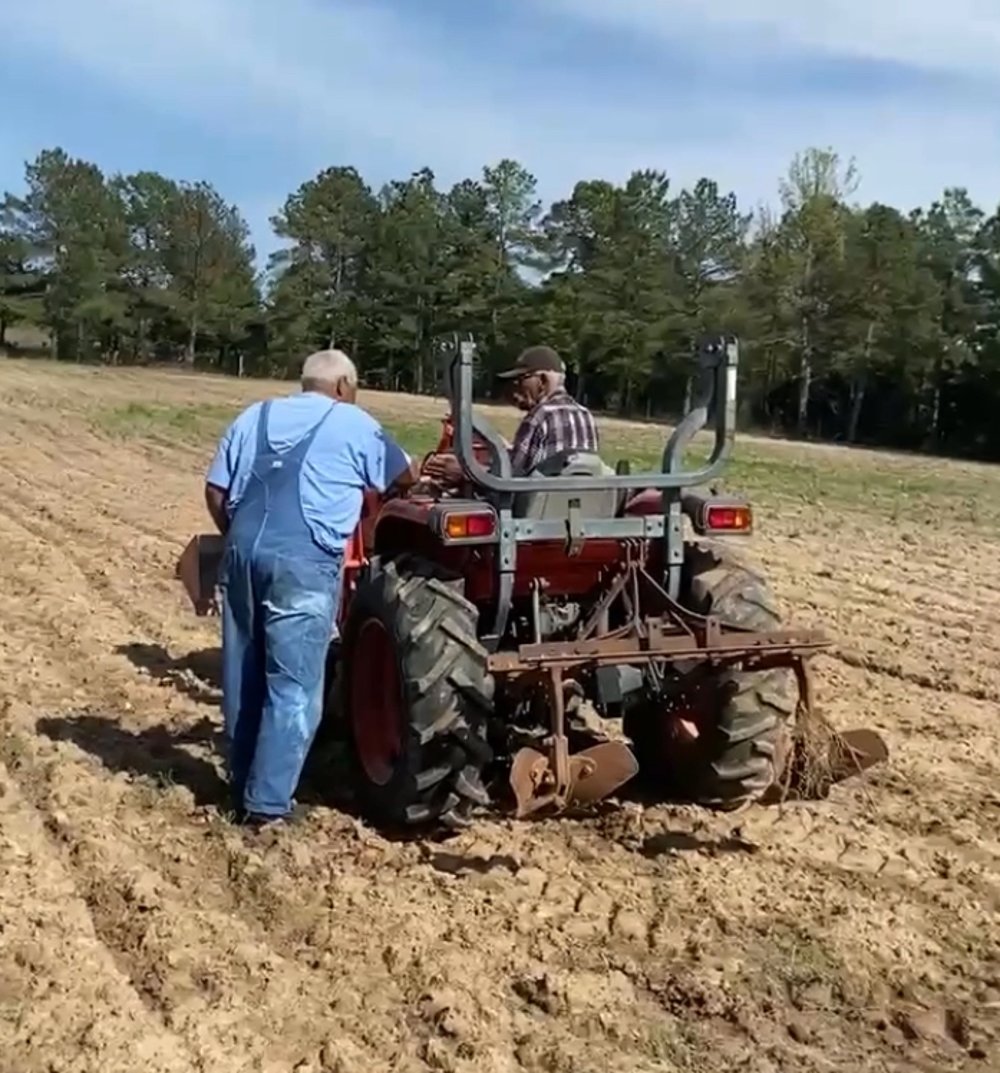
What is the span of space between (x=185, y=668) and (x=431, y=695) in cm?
308

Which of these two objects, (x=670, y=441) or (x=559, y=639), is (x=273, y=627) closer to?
(x=559, y=639)

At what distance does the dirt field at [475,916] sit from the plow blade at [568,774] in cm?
26

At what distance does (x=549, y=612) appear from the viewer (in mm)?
5609

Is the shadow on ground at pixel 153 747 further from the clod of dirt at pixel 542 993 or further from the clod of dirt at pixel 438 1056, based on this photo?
the clod of dirt at pixel 438 1056

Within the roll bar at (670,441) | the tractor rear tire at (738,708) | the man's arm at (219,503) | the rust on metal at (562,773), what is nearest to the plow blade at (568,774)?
the rust on metal at (562,773)

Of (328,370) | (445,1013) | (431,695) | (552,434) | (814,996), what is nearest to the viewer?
(445,1013)

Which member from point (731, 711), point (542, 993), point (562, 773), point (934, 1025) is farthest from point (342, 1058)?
point (731, 711)

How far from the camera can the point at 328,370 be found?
5.57 meters

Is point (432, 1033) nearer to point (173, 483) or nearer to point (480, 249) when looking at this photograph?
point (173, 483)

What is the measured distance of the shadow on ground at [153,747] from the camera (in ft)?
19.2

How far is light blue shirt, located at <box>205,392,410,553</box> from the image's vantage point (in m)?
5.35

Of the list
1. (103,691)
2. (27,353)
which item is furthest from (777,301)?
(103,691)

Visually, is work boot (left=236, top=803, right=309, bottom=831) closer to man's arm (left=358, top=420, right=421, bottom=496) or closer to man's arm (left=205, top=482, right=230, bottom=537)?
man's arm (left=205, top=482, right=230, bottom=537)

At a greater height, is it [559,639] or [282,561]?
[282,561]
